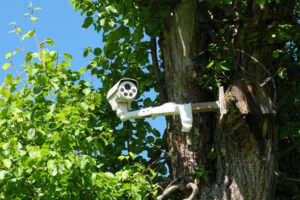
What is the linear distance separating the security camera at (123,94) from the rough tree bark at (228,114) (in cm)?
94

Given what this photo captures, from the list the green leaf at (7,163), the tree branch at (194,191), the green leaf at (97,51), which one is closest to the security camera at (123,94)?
the green leaf at (7,163)

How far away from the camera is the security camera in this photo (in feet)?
15.0

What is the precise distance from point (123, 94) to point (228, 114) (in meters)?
1.04

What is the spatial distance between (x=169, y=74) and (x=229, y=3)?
1108mm

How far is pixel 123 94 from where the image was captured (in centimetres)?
458

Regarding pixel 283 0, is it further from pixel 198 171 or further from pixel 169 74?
pixel 198 171

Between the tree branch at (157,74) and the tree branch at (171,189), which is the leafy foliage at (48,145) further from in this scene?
the tree branch at (157,74)

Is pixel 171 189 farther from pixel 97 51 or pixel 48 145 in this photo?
pixel 97 51

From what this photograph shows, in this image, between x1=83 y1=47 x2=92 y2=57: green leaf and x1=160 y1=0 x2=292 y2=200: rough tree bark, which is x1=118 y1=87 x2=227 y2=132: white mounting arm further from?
x1=83 y1=47 x2=92 y2=57: green leaf

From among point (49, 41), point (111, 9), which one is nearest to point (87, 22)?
point (111, 9)

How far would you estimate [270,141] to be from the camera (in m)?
4.96

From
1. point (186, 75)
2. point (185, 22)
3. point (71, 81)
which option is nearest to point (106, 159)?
point (71, 81)

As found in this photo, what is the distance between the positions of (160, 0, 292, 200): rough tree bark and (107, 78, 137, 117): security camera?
94cm

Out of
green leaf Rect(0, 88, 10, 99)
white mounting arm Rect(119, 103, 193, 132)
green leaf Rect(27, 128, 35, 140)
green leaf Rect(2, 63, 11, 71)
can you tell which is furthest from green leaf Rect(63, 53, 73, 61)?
white mounting arm Rect(119, 103, 193, 132)
